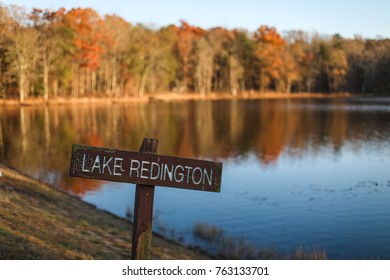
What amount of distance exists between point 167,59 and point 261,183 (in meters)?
66.1

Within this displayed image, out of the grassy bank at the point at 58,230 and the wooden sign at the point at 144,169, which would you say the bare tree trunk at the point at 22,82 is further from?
the wooden sign at the point at 144,169

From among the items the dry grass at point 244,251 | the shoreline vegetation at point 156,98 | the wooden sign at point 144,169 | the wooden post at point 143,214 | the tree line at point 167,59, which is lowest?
the dry grass at point 244,251

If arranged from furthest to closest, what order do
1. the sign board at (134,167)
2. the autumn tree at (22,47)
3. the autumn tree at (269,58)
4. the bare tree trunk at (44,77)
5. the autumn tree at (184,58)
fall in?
the autumn tree at (269,58), the autumn tree at (184,58), the bare tree trunk at (44,77), the autumn tree at (22,47), the sign board at (134,167)

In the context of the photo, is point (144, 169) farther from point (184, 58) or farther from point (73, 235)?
point (184, 58)

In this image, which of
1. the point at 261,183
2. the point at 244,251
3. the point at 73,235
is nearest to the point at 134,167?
the point at 73,235

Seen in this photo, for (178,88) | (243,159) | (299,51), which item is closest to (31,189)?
(243,159)

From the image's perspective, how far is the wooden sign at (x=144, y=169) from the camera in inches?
180

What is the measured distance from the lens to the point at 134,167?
4.60 metres

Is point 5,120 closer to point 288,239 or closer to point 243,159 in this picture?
point 243,159

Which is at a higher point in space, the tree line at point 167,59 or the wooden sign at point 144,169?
the tree line at point 167,59

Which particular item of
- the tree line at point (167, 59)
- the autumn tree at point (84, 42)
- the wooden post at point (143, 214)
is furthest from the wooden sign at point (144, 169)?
the autumn tree at point (84, 42)

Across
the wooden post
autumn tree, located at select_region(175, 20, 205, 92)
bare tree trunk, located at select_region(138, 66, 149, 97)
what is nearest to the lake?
the wooden post

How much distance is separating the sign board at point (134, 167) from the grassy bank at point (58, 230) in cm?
226

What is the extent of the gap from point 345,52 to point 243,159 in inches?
3295
